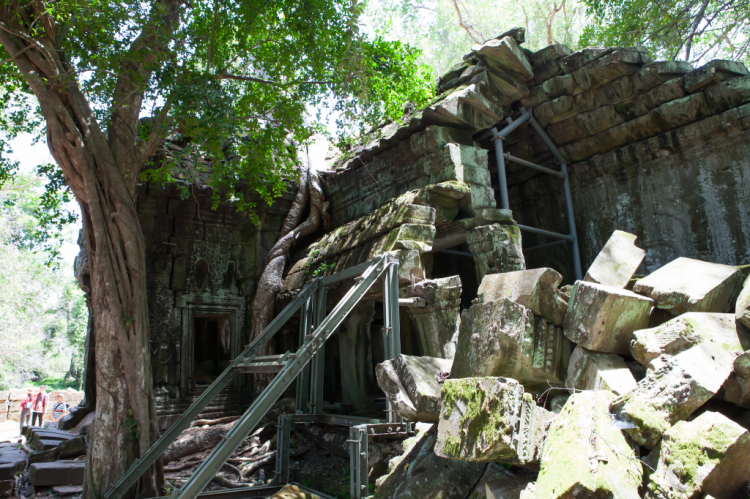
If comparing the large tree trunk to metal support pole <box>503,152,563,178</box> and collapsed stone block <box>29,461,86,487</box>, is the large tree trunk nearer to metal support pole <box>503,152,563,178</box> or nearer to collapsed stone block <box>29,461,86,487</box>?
collapsed stone block <box>29,461,86,487</box>

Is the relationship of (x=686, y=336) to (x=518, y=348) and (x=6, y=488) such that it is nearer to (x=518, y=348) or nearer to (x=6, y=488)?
(x=518, y=348)

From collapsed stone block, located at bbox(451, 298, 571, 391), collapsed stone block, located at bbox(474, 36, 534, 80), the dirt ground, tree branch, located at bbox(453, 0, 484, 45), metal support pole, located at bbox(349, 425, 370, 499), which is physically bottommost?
the dirt ground

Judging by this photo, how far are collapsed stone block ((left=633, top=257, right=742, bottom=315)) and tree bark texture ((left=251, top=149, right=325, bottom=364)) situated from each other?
6474 millimetres

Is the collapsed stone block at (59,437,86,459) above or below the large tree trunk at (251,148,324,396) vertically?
below

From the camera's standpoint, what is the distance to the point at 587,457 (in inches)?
75.4

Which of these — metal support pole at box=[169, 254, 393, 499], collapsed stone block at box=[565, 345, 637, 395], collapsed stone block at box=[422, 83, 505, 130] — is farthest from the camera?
collapsed stone block at box=[422, 83, 505, 130]

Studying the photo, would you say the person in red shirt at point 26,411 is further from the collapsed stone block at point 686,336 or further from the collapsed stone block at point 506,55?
the collapsed stone block at point 686,336

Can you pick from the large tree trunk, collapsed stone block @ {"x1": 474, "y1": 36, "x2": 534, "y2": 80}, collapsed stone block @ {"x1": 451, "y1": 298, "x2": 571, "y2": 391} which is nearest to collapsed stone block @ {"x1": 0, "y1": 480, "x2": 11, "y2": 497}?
the large tree trunk

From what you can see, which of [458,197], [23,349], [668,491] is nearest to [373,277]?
[458,197]

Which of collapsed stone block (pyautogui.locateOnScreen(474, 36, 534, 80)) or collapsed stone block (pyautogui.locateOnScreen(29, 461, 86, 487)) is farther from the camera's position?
collapsed stone block (pyautogui.locateOnScreen(474, 36, 534, 80))

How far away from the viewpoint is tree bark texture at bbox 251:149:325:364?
342 inches

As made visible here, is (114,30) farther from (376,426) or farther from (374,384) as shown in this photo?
(374,384)

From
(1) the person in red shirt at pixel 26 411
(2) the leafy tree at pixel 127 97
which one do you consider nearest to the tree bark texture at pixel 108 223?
(2) the leafy tree at pixel 127 97

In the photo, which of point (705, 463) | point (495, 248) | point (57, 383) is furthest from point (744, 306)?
point (57, 383)
